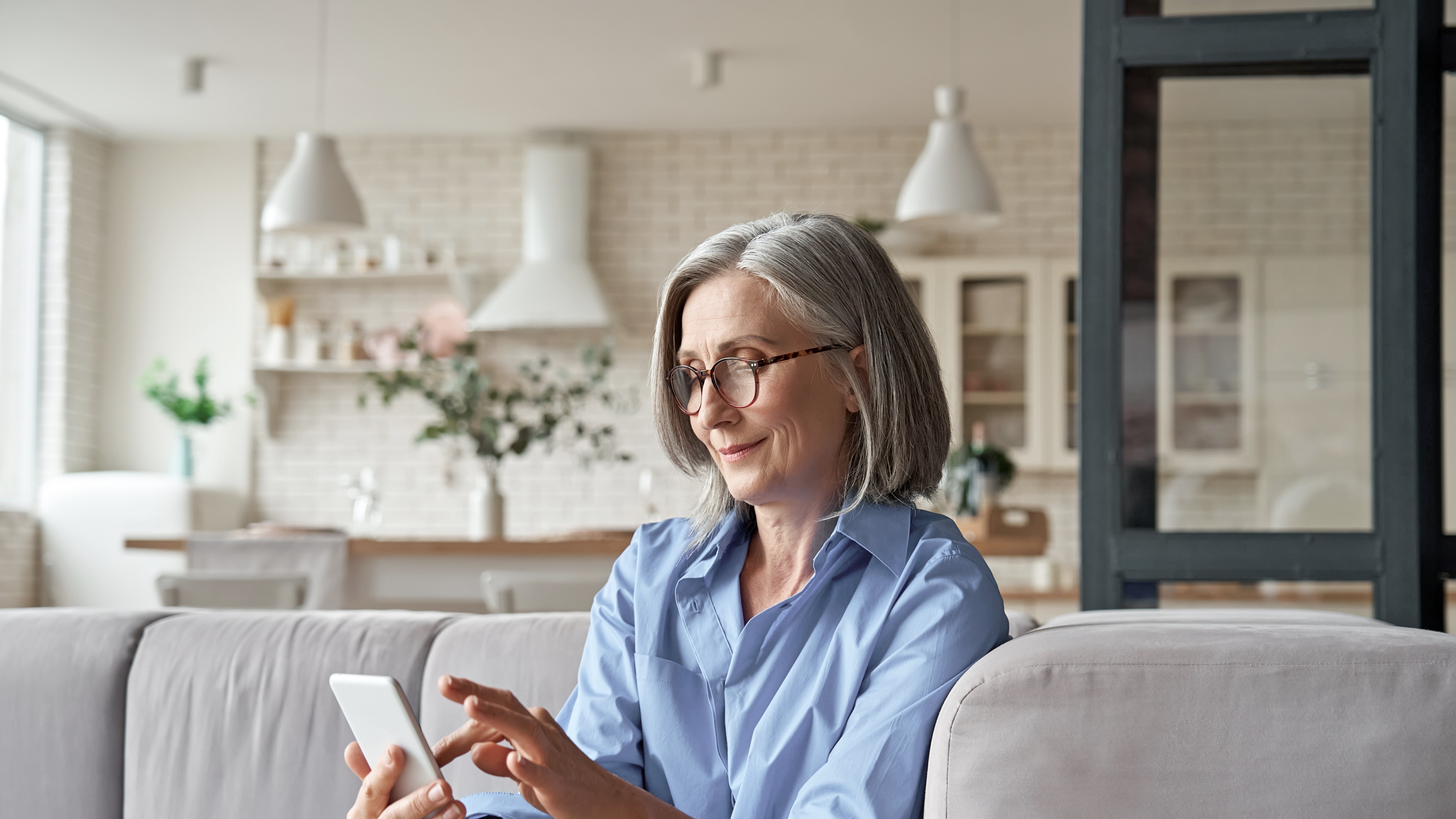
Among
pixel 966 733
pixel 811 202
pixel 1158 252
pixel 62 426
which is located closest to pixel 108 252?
pixel 62 426

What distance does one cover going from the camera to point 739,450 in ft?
4.71

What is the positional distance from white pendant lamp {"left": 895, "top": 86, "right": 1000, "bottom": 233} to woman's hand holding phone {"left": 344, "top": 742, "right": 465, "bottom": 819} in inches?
140

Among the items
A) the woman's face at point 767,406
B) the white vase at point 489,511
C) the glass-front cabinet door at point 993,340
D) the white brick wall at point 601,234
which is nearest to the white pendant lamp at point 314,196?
the white vase at point 489,511

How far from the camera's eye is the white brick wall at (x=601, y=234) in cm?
649

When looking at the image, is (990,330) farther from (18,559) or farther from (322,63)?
(18,559)

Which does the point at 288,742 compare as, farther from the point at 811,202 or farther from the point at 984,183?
the point at 811,202

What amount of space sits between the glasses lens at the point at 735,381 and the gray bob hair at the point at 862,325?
0.27 ft

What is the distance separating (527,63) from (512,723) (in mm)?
5023

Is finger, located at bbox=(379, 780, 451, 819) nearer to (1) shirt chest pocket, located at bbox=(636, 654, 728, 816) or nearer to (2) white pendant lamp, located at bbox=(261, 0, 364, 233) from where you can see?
(1) shirt chest pocket, located at bbox=(636, 654, 728, 816)

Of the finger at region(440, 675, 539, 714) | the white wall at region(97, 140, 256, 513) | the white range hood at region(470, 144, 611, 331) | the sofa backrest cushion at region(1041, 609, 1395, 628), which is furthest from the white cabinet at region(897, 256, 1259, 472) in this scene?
the finger at region(440, 675, 539, 714)

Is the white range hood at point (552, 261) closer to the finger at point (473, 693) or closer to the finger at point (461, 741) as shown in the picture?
the finger at point (461, 741)

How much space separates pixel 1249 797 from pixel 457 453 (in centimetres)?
405

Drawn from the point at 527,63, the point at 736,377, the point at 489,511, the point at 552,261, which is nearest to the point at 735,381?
the point at 736,377

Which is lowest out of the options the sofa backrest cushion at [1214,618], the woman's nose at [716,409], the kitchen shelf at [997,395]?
the sofa backrest cushion at [1214,618]
